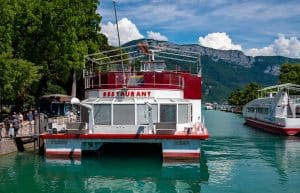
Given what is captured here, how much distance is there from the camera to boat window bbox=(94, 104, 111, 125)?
2936 cm

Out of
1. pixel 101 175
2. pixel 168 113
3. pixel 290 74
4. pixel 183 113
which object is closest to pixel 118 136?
pixel 101 175

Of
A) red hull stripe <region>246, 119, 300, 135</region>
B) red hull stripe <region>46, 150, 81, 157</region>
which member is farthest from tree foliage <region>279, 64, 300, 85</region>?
red hull stripe <region>46, 150, 81, 157</region>

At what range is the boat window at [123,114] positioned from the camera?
29203 millimetres

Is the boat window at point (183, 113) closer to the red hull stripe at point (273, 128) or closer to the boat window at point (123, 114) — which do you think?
the boat window at point (123, 114)

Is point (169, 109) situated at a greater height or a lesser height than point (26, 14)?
lesser

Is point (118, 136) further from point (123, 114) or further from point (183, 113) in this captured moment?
point (183, 113)

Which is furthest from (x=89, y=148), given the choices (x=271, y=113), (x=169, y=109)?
(x=271, y=113)

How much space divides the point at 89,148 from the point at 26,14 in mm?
16690

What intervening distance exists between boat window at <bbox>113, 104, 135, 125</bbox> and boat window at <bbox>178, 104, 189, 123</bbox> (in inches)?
124

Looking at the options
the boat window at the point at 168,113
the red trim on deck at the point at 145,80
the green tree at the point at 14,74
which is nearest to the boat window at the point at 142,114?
the boat window at the point at 168,113

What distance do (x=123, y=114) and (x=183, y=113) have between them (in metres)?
4.07

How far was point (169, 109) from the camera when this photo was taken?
30.1 m

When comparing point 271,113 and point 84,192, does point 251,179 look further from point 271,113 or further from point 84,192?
point 271,113

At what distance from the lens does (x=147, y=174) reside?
26.1m
